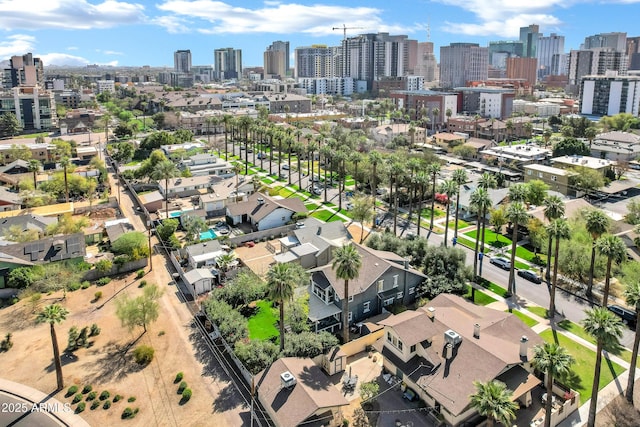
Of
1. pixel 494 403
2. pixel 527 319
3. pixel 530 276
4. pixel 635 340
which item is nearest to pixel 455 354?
pixel 494 403

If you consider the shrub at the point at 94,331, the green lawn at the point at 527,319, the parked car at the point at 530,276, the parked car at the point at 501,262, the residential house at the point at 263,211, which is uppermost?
the residential house at the point at 263,211

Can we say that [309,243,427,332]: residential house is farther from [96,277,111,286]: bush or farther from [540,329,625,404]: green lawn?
[96,277,111,286]: bush

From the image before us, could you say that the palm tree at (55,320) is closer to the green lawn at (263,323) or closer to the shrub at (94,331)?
the shrub at (94,331)

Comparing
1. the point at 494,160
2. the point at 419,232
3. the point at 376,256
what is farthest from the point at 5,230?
the point at 494,160

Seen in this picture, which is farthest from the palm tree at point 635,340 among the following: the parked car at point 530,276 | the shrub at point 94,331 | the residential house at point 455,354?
the shrub at point 94,331

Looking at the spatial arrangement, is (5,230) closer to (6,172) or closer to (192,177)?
(192,177)

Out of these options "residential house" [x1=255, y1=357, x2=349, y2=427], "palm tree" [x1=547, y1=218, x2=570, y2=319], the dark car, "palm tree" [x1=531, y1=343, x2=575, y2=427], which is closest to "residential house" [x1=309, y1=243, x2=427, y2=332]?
"residential house" [x1=255, y1=357, x2=349, y2=427]

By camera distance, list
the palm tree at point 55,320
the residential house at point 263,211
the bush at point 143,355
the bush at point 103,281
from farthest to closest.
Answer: the residential house at point 263,211, the bush at point 103,281, the bush at point 143,355, the palm tree at point 55,320
